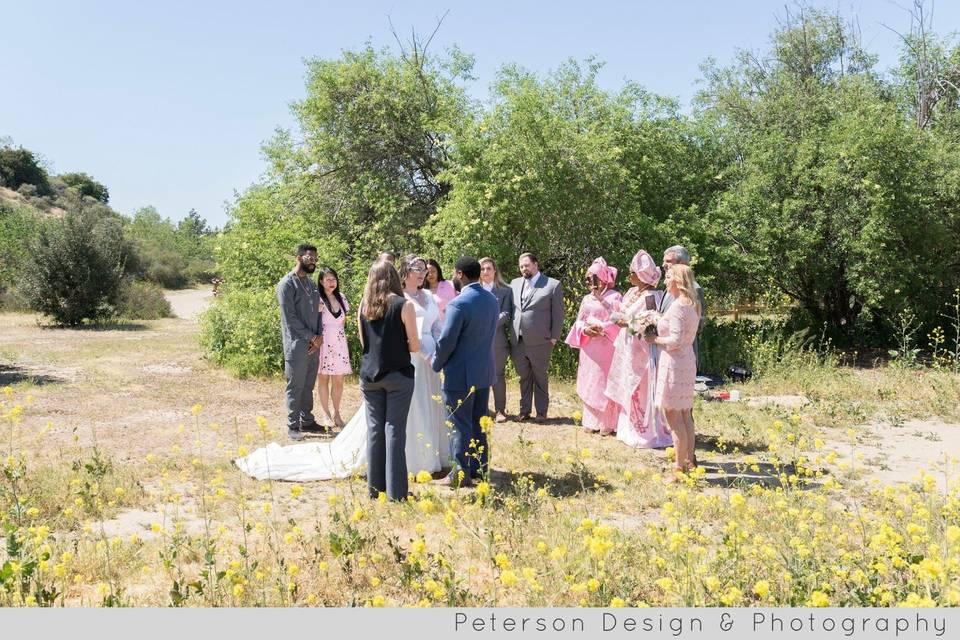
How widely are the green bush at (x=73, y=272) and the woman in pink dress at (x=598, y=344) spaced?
18.2 metres

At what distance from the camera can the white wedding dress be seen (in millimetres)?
6199

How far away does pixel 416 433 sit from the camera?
20.5 ft

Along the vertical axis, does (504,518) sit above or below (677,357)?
below

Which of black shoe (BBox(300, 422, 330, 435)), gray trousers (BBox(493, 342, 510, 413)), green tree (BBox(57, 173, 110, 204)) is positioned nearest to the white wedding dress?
black shoe (BBox(300, 422, 330, 435))

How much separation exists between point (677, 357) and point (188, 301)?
34472mm

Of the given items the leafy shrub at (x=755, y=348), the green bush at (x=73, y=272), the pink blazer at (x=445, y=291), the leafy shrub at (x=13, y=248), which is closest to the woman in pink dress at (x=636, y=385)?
the pink blazer at (x=445, y=291)

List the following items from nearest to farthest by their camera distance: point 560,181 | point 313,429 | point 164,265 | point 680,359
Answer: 1. point 680,359
2. point 313,429
3. point 560,181
4. point 164,265

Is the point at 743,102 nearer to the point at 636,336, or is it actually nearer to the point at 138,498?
the point at 636,336

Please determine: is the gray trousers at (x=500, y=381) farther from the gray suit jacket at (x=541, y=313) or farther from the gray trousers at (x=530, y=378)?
the gray suit jacket at (x=541, y=313)

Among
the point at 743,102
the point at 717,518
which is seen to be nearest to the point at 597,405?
the point at 717,518

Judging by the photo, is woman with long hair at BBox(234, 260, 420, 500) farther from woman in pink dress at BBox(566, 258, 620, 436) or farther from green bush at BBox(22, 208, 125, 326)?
green bush at BBox(22, 208, 125, 326)

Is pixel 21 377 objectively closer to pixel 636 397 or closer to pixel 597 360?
pixel 597 360

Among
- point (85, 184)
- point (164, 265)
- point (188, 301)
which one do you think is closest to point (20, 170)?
point (85, 184)

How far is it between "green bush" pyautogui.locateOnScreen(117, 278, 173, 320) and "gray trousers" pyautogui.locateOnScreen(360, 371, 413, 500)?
69.0 ft
